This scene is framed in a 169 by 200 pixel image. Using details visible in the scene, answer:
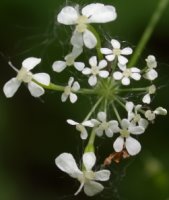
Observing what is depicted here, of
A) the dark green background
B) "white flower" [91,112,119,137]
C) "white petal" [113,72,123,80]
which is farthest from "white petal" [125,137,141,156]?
the dark green background

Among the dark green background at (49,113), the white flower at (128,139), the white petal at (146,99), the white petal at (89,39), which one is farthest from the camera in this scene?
the dark green background at (49,113)

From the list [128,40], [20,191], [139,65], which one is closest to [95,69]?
[139,65]

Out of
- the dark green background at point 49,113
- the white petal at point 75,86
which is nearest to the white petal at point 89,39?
the white petal at point 75,86

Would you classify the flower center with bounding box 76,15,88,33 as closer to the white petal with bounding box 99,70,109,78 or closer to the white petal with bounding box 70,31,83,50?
the white petal with bounding box 70,31,83,50

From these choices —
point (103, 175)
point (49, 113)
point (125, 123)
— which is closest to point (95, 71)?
point (125, 123)

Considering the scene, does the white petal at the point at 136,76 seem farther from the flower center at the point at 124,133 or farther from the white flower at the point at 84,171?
the white flower at the point at 84,171

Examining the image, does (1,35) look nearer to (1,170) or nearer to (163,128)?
(1,170)
